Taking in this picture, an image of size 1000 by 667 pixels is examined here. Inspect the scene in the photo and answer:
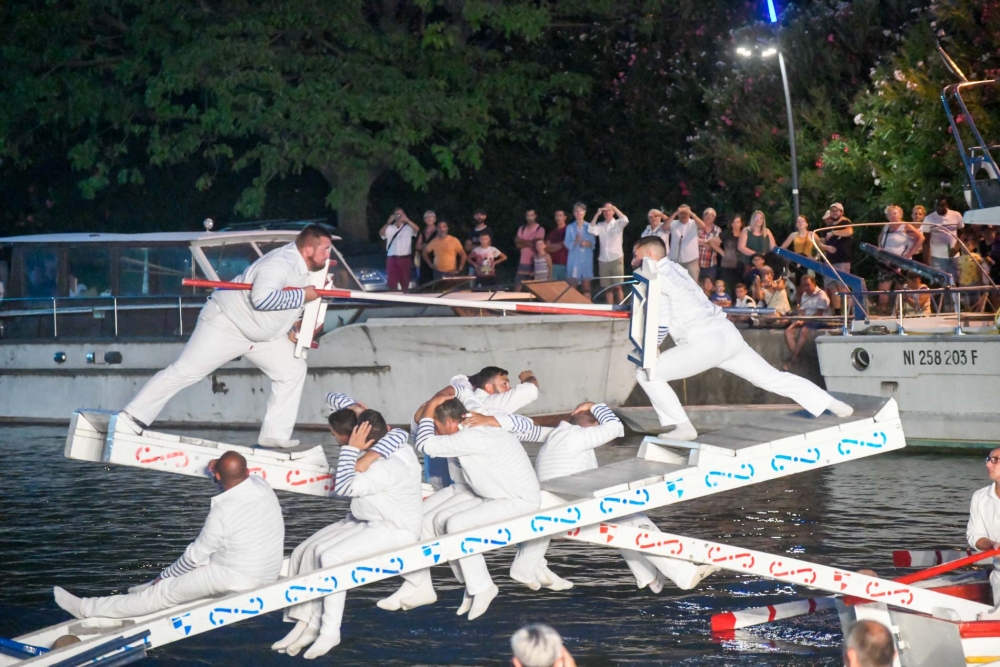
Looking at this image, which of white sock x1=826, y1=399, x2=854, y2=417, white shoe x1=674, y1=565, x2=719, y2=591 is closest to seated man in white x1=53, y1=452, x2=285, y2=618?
white shoe x1=674, y1=565, x2=719, y2=591

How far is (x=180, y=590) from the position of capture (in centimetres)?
859

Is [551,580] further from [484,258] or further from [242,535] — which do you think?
[484,258]

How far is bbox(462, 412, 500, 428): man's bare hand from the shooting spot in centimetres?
896

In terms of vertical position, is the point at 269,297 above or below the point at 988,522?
above

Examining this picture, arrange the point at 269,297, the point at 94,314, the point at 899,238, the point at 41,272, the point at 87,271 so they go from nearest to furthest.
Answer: the point at 269,297 < the point at 899,238 < the point at 94,314 < the point at 87,271 < the point at 41,272

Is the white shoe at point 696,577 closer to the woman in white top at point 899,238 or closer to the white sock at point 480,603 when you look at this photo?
the white sock at point 480,603

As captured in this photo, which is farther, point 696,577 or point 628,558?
point 628,558

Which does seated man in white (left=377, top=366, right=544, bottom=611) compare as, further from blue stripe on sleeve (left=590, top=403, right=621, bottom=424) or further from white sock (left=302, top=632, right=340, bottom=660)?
white sock (left=302, top=632, right=340, bottom=660)

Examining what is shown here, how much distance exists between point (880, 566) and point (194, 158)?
22375 mm

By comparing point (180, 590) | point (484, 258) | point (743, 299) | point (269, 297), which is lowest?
point (180, 590)

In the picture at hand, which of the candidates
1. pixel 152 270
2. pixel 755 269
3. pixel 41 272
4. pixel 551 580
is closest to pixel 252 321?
pixel 551 580

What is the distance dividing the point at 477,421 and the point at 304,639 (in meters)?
1.83

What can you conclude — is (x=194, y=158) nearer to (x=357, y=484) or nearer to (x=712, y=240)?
(x=712, y=240)

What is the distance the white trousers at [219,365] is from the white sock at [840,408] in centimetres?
388
